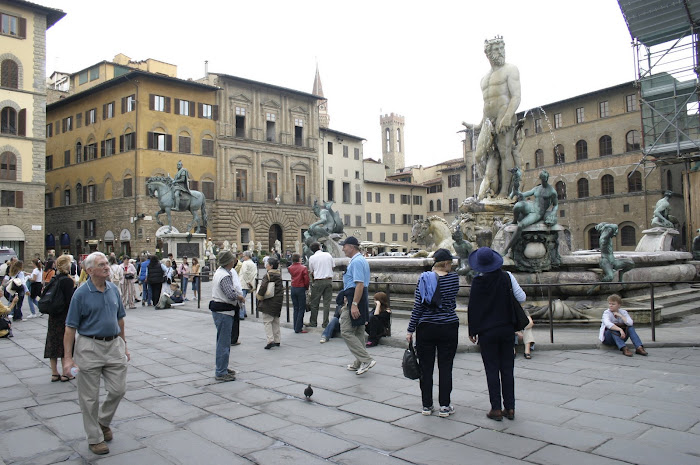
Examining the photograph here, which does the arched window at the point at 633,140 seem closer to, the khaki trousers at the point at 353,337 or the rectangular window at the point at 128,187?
the rectangular window at the point at 128,187

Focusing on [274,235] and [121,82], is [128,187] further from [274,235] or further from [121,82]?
[274,235]

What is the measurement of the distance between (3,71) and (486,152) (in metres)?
34.5

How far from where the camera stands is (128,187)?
4284cm

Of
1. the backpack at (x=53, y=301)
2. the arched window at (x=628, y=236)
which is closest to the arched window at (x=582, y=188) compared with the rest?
the arched window at (x=628, y=236)

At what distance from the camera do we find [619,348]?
7.48m

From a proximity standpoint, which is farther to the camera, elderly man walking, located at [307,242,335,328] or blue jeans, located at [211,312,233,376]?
elderly man walking, located at [307,242,335,328]

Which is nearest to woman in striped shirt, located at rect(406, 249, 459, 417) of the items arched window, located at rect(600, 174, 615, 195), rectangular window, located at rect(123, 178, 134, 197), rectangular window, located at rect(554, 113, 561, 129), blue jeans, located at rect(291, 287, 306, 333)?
blue jeans, located at rect(291, 287, 306, 333)

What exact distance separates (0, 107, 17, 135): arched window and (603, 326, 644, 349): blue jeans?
39.1m

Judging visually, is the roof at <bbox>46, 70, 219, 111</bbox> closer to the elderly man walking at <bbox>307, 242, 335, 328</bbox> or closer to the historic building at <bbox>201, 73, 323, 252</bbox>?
the historic building at <bbox>201, 73, 323, 252</bbox>

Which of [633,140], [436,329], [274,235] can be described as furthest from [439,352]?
[633,140]

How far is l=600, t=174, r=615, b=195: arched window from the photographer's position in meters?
47.6

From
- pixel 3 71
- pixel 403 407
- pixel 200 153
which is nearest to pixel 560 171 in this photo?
pixel 200 153

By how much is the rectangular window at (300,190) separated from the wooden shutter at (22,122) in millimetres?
23015

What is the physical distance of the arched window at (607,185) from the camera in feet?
156
